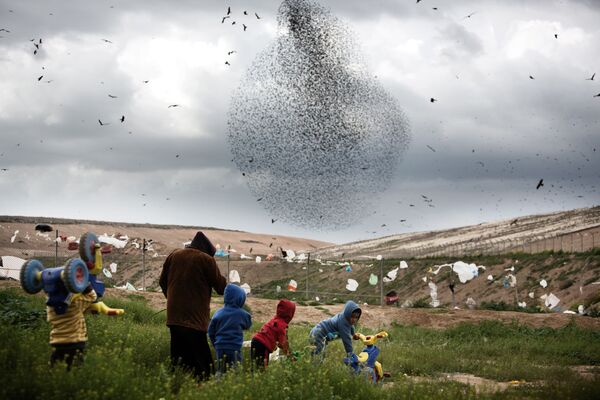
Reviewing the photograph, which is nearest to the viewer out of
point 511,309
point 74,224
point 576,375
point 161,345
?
point 161,345

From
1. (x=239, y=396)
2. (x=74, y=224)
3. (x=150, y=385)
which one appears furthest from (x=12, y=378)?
(x=74, y=224)

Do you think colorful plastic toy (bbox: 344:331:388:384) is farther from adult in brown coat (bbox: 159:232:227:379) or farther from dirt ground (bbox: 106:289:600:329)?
dirt ground (bbox: 106:289:600:329)

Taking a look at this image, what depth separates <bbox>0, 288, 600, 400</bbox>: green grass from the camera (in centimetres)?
742

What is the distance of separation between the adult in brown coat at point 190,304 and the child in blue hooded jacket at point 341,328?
5.81 feet

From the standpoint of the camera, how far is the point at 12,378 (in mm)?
7215

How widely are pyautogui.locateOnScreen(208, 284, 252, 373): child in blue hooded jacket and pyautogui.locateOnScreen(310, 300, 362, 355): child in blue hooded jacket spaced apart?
1.34 metres

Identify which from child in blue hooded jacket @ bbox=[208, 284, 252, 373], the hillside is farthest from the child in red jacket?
the hillside

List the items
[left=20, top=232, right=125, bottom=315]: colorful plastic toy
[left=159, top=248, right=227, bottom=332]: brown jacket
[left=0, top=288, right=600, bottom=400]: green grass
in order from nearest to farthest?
[left=0, top=288, right=600, bottom=400]: green grass
[left=20, top=232, right=125, bottom=315]: colorful plastic toy
[left=159, top=248, right=227, bottom=332]: brown jacket

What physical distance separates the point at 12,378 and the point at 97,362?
90 centimetres

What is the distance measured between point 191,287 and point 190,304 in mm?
210

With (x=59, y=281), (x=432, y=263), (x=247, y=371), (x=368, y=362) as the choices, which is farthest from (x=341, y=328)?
(x=432, y=263)

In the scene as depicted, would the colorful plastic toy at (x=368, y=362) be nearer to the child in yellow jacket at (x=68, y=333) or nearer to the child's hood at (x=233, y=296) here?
the child's hood at (x=233, y=296)

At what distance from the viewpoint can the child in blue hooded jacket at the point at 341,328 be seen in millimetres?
9992

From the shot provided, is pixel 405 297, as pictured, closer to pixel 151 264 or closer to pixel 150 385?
pixel 151 264
